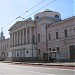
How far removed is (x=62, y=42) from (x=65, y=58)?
12.4ft

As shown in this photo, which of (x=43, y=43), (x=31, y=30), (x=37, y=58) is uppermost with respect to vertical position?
(x=31, y=30)

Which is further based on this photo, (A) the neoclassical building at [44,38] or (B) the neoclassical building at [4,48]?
(B) the neoclassical building at [4,48]

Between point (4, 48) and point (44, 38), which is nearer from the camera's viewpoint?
point (44, 38)

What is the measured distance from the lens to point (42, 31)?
202 feet

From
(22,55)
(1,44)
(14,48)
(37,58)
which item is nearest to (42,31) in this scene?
(37,58)

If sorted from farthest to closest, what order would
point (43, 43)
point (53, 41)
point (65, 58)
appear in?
1. point (43, 43)
2. point (53, 41)
3. point (65, 58)

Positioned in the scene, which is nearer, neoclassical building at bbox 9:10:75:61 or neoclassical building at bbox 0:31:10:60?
neoclassical building at bbox 9:10:75:61

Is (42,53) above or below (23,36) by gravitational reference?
below

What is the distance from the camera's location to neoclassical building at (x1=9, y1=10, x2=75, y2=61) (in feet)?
164

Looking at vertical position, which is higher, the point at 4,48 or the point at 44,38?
the point at 44,38

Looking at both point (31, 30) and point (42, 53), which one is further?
point (31, 30)

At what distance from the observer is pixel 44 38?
198ft

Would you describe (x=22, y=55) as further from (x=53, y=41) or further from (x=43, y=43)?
(x=53, y=41)

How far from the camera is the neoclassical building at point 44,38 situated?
164 feet
